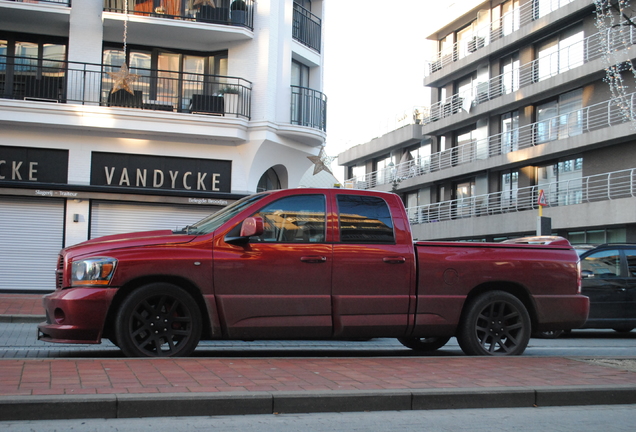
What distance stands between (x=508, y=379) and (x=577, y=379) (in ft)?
2.24

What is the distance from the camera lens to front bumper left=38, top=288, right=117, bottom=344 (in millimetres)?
6898

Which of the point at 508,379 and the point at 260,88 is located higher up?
the point at 260,88

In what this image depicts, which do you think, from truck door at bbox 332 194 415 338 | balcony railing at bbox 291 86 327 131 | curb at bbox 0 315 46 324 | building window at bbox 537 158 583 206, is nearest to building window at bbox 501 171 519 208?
building window at bbox 537 158 583 206

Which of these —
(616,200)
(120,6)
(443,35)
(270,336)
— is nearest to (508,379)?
(270,336)

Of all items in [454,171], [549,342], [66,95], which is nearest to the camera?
[549,342]

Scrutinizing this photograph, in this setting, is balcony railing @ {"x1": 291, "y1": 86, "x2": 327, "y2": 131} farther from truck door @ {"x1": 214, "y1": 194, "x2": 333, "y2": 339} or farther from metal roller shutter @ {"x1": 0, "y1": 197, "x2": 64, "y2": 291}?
truck door @ {"x1": 214, "y1": 194, "x2": 333, "y2": 339}

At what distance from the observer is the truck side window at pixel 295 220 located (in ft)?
25.2

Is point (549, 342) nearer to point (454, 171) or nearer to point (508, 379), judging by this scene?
point (508, 379)

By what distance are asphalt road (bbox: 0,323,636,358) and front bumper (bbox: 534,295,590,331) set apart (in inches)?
27.6

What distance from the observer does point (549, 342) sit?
12.3 meters

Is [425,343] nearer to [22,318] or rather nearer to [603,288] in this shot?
[603,288]

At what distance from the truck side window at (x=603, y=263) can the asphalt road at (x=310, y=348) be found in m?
1.26

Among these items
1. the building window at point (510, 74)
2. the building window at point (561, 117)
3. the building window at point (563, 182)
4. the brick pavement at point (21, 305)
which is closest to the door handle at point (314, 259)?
the brick pavement at point (21, 305)

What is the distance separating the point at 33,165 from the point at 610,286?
16268mm
